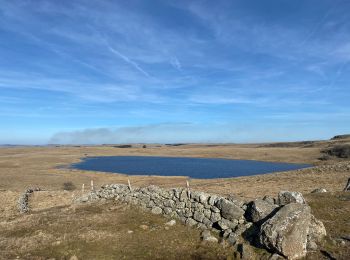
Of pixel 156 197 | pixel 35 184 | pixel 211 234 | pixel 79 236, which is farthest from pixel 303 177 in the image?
pixel 35 184

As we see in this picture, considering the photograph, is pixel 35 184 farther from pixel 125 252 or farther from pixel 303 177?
pixel 125 252

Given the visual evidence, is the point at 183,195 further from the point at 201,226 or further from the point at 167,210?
the point at 201,226

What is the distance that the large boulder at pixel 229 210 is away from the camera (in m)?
22.2

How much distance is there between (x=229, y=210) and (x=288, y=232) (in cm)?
491

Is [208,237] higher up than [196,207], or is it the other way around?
[196,207]

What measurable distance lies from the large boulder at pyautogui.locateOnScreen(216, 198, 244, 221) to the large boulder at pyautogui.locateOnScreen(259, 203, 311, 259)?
311 centimetres

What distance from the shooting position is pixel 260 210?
830 inches

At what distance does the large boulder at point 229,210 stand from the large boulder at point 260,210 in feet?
2.01

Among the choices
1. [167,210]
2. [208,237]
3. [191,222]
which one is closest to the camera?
[208,237]

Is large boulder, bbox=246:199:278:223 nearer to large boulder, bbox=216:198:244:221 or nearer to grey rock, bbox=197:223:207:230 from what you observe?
large boulder, bbox=216:198:244:221

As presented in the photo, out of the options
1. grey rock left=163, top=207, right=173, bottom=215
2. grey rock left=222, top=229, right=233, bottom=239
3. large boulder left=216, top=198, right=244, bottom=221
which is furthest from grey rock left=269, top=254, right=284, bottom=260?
grey rock left=163, top=207, right=173, bottom=215

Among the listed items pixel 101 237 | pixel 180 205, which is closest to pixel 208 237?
pixel 180 205

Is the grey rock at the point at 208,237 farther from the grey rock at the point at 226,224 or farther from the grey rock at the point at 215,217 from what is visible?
the grey rock at the point at 215,217

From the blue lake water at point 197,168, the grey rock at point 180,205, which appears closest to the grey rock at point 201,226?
the grey rock at point 180,205
